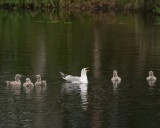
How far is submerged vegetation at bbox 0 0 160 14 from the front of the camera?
96338mm

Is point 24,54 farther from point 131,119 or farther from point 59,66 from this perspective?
point 131,119

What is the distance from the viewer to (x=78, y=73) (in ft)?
115

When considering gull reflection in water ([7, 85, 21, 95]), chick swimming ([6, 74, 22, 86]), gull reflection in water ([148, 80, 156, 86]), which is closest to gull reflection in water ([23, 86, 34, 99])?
gull reflection in water ([7, 85, 21, 95])

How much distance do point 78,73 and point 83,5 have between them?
69693 millimetres

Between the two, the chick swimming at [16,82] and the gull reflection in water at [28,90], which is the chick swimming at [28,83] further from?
the chick swimming at [16,82]

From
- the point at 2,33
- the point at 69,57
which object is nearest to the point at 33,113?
the point at 69,57

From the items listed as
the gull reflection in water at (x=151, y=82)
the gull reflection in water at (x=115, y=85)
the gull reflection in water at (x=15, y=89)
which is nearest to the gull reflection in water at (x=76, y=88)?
the gull reflection in water at (x=115, y=85)

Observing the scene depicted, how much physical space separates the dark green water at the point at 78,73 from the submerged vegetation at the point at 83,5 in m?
29.9

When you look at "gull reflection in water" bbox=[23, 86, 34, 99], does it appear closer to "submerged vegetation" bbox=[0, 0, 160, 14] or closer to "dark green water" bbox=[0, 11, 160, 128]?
"dark green water" bbox=[0, 11, 160, 128]

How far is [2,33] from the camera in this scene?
61.1 meters

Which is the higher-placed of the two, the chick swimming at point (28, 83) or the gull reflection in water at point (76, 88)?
the chick swimming at point (28, 83)

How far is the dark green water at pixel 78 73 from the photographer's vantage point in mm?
24533

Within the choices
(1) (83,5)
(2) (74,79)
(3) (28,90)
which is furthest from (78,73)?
(1) (83,5)

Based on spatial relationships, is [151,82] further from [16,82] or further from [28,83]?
[16,82]
